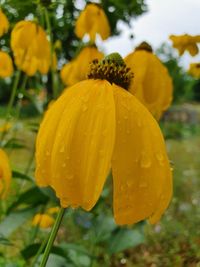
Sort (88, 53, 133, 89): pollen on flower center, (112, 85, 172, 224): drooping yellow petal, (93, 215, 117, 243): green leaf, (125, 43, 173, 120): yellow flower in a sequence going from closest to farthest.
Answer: (112, 85, 172, 224): drooping yellow petal
(88, 53, 133, 89): pollen on flower center
(125, 43, 173, 120): yellow flower
(93, 215, 117, 243): green leaf

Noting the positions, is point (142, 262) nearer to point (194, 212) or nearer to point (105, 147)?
point (194, 212)

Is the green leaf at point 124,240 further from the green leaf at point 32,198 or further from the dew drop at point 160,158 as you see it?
the dew drop at point 160,158

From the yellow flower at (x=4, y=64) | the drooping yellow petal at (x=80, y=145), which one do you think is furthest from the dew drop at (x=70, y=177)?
the yellow flower at (x=4, y=64)

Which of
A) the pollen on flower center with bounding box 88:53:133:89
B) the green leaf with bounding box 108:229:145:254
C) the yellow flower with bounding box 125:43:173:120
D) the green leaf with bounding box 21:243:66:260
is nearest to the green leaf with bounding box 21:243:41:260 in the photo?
the green leaf with bounding box 21:243:66:260

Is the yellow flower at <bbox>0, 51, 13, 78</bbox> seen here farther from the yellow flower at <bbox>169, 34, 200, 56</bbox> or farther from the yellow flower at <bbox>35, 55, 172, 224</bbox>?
the yellow flower at <bbox>35, 55, 172, 224</bbox>

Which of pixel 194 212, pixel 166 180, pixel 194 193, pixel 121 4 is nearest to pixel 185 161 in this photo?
pixel 194 193

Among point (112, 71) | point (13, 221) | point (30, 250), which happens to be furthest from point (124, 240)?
point (112, 71)

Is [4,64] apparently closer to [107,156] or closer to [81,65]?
[81,65]
